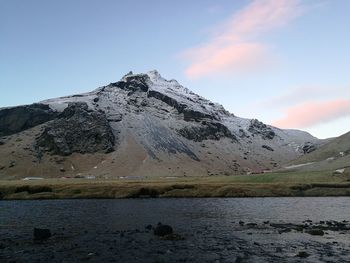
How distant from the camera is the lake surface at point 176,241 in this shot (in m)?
41.8

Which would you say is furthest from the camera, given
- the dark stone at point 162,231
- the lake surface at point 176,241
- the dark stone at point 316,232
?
the dark stone at point 162,231

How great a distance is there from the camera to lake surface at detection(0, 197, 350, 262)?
137 feet

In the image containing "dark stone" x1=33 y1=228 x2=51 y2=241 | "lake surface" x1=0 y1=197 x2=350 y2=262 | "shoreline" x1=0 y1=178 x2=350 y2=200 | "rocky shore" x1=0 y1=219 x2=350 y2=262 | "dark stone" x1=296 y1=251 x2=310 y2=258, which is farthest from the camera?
"shoreline" x1=0 y1=178 x2=350 y2=200

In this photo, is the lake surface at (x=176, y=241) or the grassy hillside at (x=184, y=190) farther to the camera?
the grassy hillside at (x=184, y=190)

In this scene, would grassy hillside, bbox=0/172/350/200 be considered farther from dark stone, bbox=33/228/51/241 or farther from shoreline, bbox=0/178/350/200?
dark stone, bbox=33/228/51/241

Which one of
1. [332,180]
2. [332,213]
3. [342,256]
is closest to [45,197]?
[332,213]

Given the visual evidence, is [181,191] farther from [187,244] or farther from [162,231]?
[187,244]

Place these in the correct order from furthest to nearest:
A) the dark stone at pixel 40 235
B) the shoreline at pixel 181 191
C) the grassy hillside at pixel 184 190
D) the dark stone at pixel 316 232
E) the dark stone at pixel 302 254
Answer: the grassy hillside at pixel 184 190
the shoreline at pixel 181 191
the dark stone at pixel 316 232
the dark stone at pixel 40 235
the dark stone at pixel 302 254

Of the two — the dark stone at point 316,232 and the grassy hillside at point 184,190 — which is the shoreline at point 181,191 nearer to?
the grassy hillside at point 184,190

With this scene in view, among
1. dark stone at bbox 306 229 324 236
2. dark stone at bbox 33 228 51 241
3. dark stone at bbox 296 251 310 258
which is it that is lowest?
dark stone at bbox 306 229 324 236

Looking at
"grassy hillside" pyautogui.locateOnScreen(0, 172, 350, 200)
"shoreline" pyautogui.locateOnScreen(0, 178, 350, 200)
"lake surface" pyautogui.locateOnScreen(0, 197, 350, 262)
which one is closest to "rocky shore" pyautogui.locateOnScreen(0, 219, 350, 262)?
"lake surface" pyautogui.locateOnScreen(0, 197, 350, 262)

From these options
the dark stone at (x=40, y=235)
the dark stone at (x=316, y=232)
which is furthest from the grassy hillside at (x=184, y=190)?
the dark stone at (x=40, y=235)

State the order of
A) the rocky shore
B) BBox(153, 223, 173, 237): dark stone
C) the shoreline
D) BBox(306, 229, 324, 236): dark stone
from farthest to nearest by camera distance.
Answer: the shoreline < BBox(153, 223, 173, 237): dark stone < BBox(306, 229, 324, 236): dark stone < the rocky shore

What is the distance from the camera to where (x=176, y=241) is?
51188 mm
